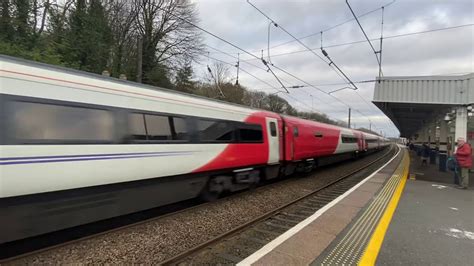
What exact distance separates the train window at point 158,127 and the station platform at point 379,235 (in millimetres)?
2915

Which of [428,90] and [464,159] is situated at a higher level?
[428,90]

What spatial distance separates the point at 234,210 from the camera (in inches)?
304

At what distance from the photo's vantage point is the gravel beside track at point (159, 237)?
4562 mm

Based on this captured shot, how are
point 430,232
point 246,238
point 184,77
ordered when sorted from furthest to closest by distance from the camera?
point 184,77
point 430,232
point 246,238

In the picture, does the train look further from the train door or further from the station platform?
the station platform

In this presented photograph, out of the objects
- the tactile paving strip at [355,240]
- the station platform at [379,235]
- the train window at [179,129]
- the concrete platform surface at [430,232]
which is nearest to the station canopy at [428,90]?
the concrete platform surface at [430,232]

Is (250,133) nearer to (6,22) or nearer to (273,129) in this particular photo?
(273,129)

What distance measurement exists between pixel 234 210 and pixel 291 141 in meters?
5.55

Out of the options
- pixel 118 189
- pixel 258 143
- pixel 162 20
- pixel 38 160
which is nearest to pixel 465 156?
pixel 258 143

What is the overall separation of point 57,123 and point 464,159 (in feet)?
42.4

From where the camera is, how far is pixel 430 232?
6117mm

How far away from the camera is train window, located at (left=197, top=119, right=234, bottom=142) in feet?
25.0

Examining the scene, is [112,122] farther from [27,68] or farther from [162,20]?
[162,20]

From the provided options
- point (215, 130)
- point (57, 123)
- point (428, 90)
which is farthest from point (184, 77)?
point (57, 123)
